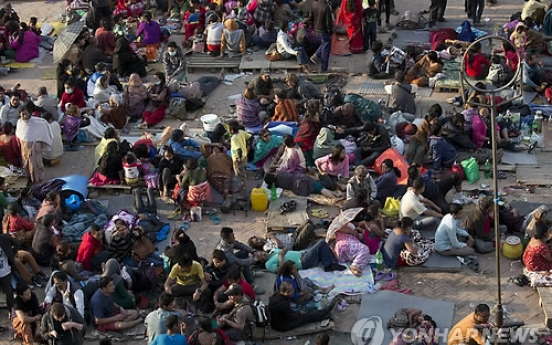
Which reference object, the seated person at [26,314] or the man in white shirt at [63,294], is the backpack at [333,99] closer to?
the man in white shirt at [63,294]

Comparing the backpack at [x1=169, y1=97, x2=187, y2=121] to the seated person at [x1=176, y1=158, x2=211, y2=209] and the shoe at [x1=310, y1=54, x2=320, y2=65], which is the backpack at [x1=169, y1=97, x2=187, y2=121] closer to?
the seated person at [x1=176, y1=158, x2=211, y2=209]

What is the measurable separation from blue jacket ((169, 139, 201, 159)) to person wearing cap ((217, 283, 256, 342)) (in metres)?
4.15

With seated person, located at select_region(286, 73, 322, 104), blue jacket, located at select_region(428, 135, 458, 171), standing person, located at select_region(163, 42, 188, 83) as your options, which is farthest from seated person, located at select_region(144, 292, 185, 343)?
standing person, located at select_region(163, 42, 188, 83)

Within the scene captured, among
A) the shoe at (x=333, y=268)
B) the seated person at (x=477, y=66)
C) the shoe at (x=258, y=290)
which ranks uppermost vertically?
the seated person at (x=477, y=66)

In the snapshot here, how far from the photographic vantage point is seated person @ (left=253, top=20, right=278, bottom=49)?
22.5m

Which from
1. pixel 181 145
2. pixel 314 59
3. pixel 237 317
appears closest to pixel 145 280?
pixel 237 317

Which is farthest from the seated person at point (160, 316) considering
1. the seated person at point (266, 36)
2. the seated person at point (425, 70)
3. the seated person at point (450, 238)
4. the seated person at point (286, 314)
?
the seated person at point (266, 36)

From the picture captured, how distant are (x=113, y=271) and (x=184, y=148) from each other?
390 centimetres

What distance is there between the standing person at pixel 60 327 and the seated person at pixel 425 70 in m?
9.74

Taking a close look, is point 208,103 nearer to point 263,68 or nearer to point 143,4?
point 263,68

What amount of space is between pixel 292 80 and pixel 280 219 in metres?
4.06

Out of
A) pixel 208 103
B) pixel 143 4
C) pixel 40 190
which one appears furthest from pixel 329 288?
pixel 143 4

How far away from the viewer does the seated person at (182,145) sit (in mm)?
17844

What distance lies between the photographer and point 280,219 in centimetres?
1673
